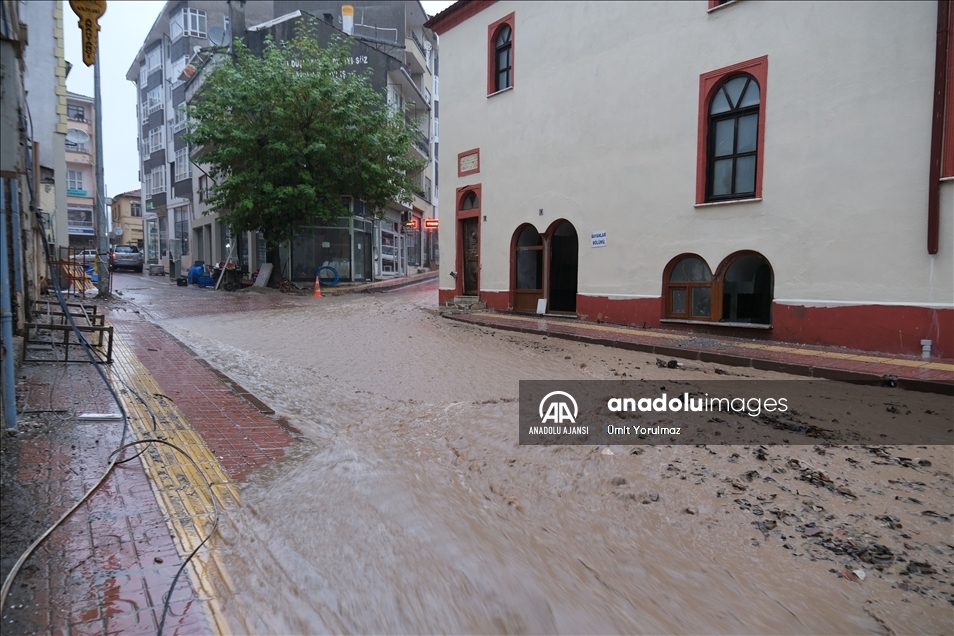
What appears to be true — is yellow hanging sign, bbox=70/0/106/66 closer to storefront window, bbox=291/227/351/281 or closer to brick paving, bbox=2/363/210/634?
brick paving, bbox=2/363/210/634

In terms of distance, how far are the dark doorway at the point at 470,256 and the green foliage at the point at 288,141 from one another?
6167mm

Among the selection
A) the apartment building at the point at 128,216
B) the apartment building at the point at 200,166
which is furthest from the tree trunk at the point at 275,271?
the apartment building at the point at 128,216

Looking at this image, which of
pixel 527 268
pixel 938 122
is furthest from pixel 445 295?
pixel 938 122

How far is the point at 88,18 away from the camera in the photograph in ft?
21.6

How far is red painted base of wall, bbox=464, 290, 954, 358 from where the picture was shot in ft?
27.7

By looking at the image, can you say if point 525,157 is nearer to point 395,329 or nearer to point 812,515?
point 395,329

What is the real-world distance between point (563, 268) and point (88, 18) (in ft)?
33.8

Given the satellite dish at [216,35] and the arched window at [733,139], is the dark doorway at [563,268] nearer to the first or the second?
the arched window at [733,139]

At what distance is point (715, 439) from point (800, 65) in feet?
25.8

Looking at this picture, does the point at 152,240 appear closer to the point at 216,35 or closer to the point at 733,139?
the point at 216,35

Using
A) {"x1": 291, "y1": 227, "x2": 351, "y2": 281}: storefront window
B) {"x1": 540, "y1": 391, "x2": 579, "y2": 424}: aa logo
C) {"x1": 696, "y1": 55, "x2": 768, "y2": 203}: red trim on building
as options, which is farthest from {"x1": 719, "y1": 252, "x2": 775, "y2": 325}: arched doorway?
{"x1": 291, "y1": 227, "x2": 351, "y2": 281}: storefront window

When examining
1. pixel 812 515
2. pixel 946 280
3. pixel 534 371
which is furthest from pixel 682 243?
pixel 812 515

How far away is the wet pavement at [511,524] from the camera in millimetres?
2789

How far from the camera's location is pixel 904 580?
3037 millimetres
